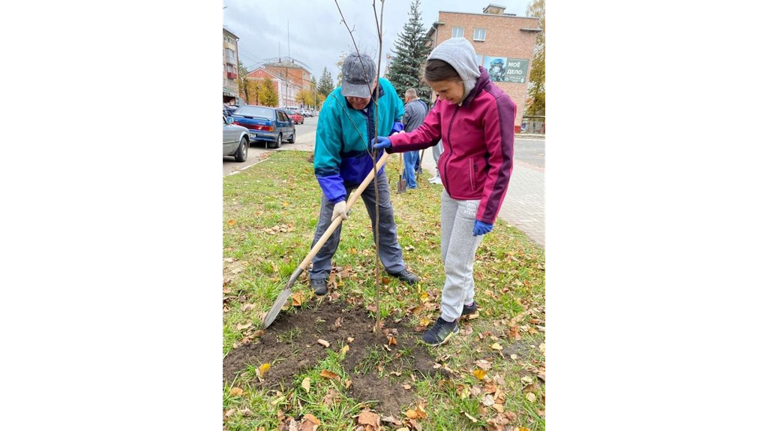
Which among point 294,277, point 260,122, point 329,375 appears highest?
point 260,122

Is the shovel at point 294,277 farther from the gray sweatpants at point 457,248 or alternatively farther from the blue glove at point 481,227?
the blue glove at point 481,227

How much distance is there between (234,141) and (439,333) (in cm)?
865

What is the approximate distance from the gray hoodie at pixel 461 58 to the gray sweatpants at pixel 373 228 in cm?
119

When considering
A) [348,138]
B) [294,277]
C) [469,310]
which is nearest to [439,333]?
[469,310]

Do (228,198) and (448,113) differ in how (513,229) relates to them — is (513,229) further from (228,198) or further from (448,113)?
(228,198)

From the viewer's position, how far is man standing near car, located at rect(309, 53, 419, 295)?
2307mm

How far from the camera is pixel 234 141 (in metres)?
9.25

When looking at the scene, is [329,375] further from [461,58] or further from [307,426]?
[461,58]

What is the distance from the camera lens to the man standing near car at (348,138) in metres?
2.31

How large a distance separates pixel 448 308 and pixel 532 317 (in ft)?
3.02

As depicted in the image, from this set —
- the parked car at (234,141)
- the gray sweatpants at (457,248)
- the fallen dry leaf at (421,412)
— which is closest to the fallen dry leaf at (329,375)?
the fallen dry leaf at (421,412)

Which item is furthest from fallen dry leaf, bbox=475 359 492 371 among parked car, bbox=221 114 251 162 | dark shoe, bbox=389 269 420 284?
parked car, bbox=221 114 251 162

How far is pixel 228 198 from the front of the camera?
5793mm
